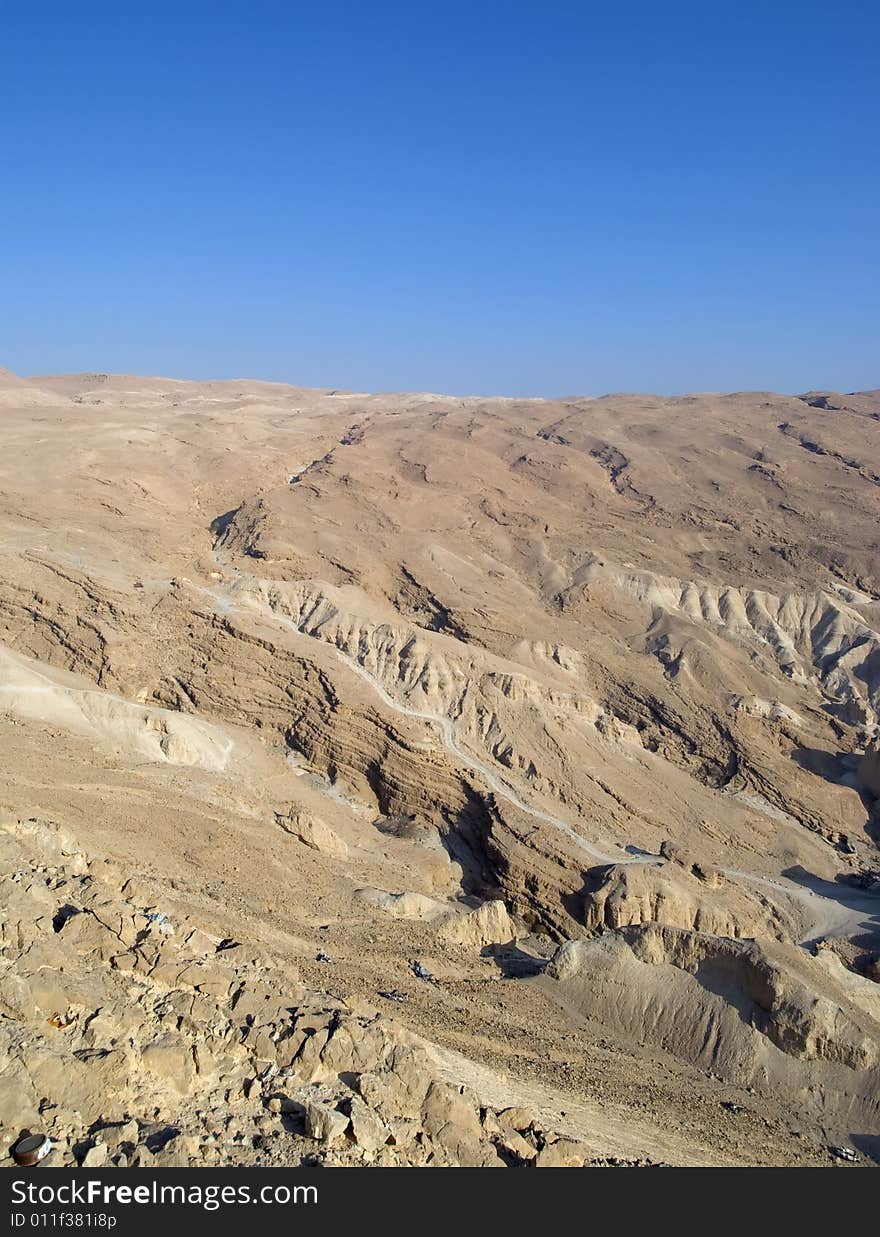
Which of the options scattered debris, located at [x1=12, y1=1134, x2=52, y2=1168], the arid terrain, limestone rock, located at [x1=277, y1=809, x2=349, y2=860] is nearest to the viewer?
scattered debris, located at [x1=12, y1=1134, x2=52, y2=1168]

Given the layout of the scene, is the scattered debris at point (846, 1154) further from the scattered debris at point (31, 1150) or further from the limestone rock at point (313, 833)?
the limestone rock at point (313, 833)

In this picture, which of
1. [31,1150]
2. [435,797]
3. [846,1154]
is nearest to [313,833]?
[435,797]

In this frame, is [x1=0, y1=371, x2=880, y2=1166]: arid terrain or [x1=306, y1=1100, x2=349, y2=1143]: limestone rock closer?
[x1=306, y1=1100, x2=349, y2=1143]: limestone rock

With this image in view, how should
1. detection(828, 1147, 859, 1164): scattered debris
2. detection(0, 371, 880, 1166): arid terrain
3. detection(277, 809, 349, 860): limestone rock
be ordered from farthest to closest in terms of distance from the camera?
detection(277, 809, 349, 860): limestone rock → detection(828, 1147, 859, 1164): scattered debris → detection(0, 371, 880, 1166): arid terrain

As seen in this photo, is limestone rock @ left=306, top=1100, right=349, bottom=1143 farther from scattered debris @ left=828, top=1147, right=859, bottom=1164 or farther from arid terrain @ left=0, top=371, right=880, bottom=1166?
scattered debris @ left=828, top=1147, right=859, bottom=1164

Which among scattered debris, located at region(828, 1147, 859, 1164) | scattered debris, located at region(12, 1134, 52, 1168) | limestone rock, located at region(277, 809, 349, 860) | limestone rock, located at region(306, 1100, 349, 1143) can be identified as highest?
scattered debris, located at region(12, 1134, 52, 1168)

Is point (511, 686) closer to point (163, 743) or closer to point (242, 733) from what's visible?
point (242, 733)

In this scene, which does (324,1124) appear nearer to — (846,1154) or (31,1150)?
(31,1150)

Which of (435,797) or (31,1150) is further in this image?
(435,797)

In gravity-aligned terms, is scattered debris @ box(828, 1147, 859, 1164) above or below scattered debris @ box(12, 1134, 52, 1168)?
below

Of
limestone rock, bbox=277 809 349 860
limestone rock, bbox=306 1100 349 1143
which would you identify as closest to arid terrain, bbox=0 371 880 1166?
limestone rock, bbox=306 1100 349 1143
